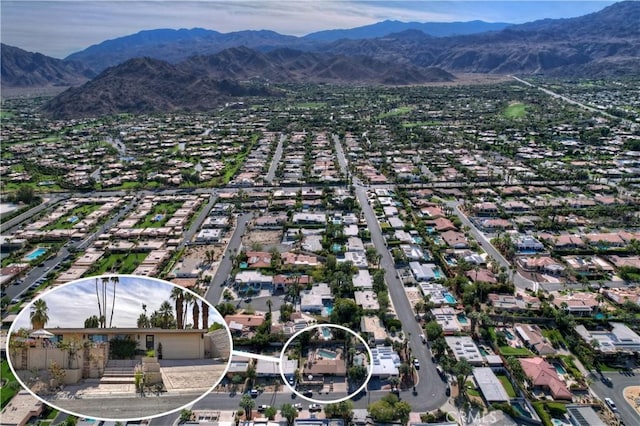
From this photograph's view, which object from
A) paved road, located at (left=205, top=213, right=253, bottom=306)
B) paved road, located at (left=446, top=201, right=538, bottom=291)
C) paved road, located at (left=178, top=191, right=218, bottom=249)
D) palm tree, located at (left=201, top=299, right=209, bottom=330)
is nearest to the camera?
palm tree, located at (left=201, top=299, right=209, bottom=330)

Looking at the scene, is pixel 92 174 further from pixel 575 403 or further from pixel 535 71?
pixel 535 71

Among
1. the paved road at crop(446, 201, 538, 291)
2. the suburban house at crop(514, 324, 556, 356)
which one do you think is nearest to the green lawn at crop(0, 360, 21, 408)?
the suburban house at crop(514, 324, 556, 356)

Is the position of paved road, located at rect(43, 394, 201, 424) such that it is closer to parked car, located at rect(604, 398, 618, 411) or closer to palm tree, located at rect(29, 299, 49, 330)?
palm tree, located at rect(29, 299, 49, 330)

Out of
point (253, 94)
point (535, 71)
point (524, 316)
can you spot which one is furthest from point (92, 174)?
point (535, 71)

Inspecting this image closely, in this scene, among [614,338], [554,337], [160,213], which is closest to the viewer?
[614,338]

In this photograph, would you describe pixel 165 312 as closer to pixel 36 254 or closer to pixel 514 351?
pixel 514 351

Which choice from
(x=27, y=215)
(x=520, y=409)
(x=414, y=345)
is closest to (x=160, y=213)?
(x=27, y=215)
